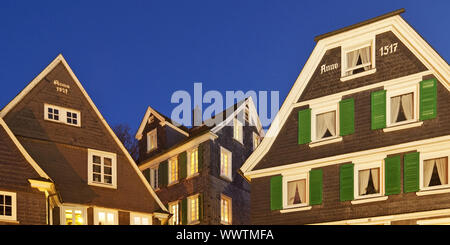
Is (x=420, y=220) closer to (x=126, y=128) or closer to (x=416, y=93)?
(x=416, y=93)

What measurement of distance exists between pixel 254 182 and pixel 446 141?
9.22 m

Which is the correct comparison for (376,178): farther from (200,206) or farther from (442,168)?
(200,206)

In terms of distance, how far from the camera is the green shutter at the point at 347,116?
28531 millimetres

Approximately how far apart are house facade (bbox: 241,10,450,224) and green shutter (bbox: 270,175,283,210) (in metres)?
0.05

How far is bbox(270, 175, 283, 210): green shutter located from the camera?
29.6 m

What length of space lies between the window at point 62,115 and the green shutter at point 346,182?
13543 mm

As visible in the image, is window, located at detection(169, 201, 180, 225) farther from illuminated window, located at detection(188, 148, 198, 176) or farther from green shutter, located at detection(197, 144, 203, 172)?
green shutter, located at detection(197, 144, 203, 172)

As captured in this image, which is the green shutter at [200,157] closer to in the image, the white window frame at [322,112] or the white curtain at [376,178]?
the white window frame at [322,112]
